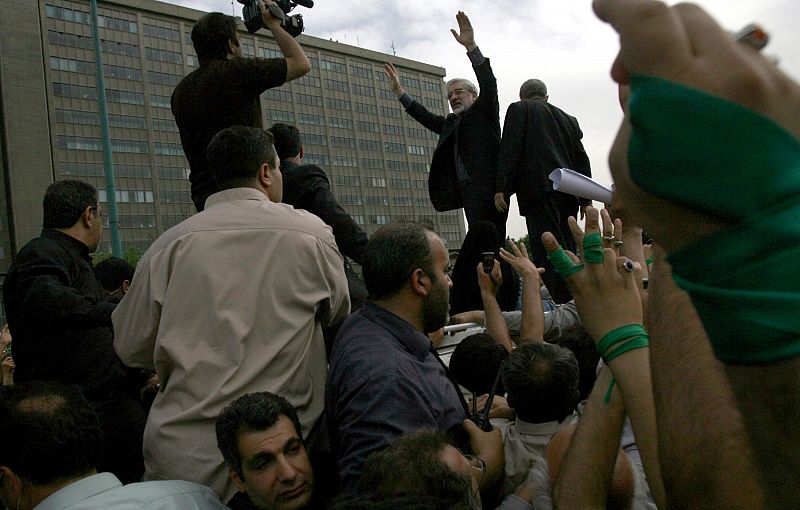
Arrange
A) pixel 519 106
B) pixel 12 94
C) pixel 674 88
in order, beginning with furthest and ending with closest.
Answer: pixel 12 94, pixel 519 106, pixel 674 88

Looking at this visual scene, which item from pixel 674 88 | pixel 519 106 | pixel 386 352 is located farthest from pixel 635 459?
pixel 519 106

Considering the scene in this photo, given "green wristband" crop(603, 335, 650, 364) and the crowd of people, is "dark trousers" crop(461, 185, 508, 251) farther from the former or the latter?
"green wristband" crop(603, 335, 650, 364)

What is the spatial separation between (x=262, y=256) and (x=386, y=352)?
53cm

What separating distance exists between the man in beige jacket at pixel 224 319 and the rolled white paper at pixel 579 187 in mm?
801

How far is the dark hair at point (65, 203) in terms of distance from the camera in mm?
3020

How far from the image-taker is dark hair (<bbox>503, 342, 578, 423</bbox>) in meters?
2.22

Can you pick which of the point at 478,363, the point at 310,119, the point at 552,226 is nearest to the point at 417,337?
the point at 478,363

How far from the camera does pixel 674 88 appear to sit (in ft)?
1.45

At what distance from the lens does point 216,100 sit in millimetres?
3086

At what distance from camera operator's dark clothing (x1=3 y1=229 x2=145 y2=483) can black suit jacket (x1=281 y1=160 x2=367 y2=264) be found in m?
0.98

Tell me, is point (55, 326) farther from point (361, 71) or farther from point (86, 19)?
point (361, 71)

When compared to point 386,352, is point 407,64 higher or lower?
higher

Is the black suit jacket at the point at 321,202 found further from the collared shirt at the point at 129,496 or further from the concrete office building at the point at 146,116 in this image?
the concrete office building at the point at 146,116

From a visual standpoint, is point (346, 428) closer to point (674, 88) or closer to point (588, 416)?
point (588, 416)
